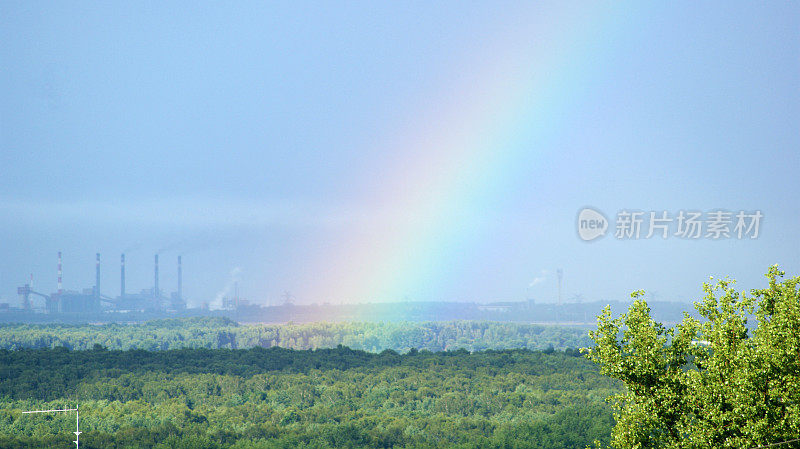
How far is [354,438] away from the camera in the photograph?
9600cm

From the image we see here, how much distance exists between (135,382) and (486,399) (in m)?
57.4

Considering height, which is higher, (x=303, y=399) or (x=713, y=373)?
(x=713, y=373)

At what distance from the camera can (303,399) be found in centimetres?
12888

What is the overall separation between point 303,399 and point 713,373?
108870 millimetres

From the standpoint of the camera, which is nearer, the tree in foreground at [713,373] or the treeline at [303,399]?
the tree in foreground at [713,373]

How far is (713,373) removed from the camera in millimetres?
24922

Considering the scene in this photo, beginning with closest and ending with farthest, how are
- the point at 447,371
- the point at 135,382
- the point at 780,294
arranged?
the point at 780,294, the point at 135,382, the point at 447,371

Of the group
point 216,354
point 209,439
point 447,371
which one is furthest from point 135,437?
point 216,354

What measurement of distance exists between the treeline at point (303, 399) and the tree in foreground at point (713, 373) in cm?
6442

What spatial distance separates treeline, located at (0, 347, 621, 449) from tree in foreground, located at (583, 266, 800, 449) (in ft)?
211

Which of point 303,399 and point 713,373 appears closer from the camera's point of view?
point 713,373

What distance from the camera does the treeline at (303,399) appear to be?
312ft

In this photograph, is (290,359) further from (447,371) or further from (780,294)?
(780,294)

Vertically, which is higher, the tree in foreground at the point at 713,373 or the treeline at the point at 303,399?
the tree in foreground at the point at 713,373
